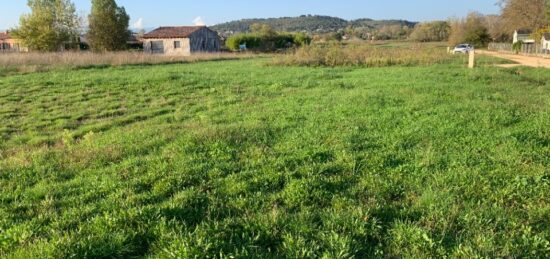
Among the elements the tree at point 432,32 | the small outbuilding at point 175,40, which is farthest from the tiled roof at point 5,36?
the tree at point 432,32

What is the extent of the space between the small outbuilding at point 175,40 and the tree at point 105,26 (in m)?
7.69

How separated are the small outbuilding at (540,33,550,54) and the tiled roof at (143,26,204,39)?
41.7 meters

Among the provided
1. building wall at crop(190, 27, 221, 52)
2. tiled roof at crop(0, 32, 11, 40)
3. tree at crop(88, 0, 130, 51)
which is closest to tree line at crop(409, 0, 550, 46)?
building wall at crop(190, 27, 221, 52)

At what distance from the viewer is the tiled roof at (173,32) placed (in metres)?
57.4

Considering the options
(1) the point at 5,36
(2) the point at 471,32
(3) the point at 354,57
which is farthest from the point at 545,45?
(1) the point at 5,36

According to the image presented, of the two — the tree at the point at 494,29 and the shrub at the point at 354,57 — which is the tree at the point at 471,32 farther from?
the shrub at the point at 354,57

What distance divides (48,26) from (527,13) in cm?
5759

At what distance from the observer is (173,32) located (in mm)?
58406

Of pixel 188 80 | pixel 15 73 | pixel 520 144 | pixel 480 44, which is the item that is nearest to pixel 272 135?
pixel 520 144

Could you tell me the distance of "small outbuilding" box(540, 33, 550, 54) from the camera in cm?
4825

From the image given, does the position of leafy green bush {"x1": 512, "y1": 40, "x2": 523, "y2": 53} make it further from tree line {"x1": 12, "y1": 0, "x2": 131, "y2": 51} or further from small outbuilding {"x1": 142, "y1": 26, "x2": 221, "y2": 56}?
tree line {"x1": 12, "y1": 0, "x2": 131, "y2": 51}

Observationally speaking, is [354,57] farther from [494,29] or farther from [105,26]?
[494,29]

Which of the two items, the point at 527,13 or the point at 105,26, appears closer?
the point at 105,26

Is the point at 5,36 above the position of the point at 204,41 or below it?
above
